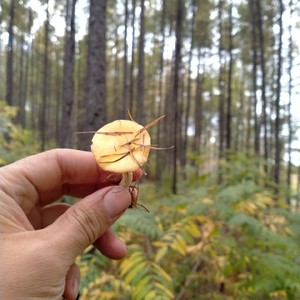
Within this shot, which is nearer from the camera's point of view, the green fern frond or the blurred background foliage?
the green fern frond

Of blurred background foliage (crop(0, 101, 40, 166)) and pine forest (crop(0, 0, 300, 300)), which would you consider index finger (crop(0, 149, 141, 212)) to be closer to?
pine forest (crop(0, 0, 300, 300))

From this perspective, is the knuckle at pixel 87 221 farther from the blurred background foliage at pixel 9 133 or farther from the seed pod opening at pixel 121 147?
the blurred background foliage at pixel 9 133

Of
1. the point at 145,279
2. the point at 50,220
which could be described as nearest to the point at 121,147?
the point at 50,220

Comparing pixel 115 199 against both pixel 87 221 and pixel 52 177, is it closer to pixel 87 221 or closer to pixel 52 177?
pixel 87 221

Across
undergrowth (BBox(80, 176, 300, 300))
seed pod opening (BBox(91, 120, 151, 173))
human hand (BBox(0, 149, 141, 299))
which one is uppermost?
seed pod opening (BBox(91, 120, 151, 173))

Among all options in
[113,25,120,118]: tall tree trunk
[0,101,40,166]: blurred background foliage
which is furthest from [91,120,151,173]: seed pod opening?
[113,25,120,118]: tall tree trunk

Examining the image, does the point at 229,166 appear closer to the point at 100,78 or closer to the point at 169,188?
the point at 100,78
